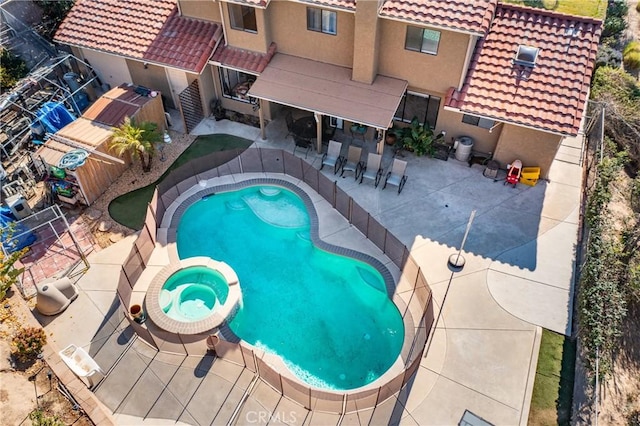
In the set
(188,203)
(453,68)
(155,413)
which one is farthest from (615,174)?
(155,413)

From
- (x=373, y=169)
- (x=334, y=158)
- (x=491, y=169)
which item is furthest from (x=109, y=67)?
(x=491, y=169)

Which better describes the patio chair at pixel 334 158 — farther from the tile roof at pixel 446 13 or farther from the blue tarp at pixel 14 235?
the blue tarp at pixel 14 235

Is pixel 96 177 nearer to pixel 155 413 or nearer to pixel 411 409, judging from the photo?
pixel 155 413

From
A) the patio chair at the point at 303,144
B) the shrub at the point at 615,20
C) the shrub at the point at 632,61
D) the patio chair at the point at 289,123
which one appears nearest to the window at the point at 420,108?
the patio chair at the point at 303,144

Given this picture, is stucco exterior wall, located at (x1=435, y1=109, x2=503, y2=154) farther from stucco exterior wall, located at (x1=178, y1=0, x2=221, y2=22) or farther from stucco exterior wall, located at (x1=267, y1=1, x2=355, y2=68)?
stucco exterior wall, located at (x1=178, y1=0, x2=221, y2=22)

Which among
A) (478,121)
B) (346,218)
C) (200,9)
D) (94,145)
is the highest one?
(200,9)

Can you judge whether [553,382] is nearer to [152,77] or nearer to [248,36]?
[248,36]
